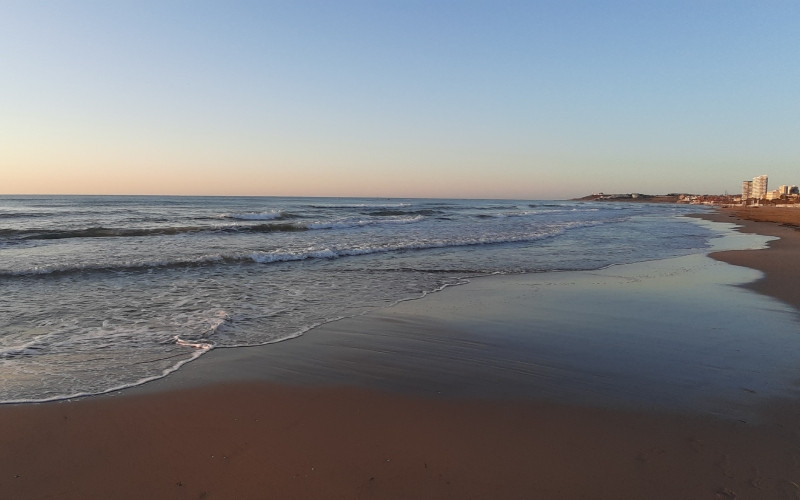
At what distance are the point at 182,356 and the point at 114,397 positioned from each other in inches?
44.9

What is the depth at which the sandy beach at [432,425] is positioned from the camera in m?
2.87

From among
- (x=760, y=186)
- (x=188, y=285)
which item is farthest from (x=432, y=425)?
(x=760, y=186)

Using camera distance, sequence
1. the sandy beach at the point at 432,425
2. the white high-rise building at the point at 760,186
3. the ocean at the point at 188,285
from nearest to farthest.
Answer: the sandy beach at the point at 432,425 → the ocean at the point at 188,285 → the white high-rise building at the point at 760,186

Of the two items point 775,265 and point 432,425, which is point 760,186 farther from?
point 432,425

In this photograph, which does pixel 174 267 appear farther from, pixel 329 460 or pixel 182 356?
pixel 329 460

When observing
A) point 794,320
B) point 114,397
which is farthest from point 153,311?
point 794,320

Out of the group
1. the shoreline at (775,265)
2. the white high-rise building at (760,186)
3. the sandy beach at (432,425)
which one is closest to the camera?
the sandy beach at (432,425)

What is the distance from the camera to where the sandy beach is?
287 cm

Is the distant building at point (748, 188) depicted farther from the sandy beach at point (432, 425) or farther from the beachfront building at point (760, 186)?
the sandy beach at point (432, 425)

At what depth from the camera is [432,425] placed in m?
3.60

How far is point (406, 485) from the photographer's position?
9.30 ft

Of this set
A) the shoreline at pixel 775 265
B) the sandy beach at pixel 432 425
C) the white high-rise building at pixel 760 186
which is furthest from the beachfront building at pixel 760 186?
the sandy beach at pixel 432 425

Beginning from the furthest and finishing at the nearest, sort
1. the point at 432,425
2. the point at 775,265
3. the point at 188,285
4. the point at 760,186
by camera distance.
A: the point at 760,186 < the point at 775,265 < the point at 188,285 < the point at 432,425

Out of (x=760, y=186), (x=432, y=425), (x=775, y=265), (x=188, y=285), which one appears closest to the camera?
(x=432, y=425)
